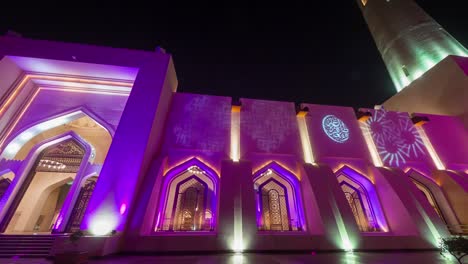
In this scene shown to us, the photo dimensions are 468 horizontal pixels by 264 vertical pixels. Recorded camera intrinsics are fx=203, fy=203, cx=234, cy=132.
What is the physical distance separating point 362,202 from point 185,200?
7677mm

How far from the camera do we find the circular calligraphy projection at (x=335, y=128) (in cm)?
960

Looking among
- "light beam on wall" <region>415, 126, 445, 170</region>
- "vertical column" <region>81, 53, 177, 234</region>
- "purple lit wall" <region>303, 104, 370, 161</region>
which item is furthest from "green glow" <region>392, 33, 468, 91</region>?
"vertical column" <region>81, 53, 177, 234</region>

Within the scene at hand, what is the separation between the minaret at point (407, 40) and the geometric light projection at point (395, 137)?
519cm

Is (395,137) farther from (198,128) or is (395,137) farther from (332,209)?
(198,128)

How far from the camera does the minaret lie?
13.2 metres

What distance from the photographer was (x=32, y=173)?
798cm

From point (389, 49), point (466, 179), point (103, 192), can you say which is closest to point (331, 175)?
point (466, 179)

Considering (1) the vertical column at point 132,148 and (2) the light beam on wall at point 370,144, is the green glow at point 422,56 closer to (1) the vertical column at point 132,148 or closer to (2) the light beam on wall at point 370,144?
(2) the light beam on wall at point 370,144

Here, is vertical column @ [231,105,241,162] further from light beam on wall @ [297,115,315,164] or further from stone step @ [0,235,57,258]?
stone step @ [0,235,57,258]

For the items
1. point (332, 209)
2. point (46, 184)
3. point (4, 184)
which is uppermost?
point (46, 184)

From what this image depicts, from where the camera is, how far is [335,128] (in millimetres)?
9883

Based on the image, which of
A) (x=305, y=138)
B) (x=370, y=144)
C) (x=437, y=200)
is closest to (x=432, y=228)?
(x=437, y=200)

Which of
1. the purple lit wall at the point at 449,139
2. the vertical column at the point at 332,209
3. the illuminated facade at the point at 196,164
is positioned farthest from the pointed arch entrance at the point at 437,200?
the vertical column at the point at 332,209

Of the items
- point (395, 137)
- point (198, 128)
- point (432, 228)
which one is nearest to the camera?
point (432, 228)
